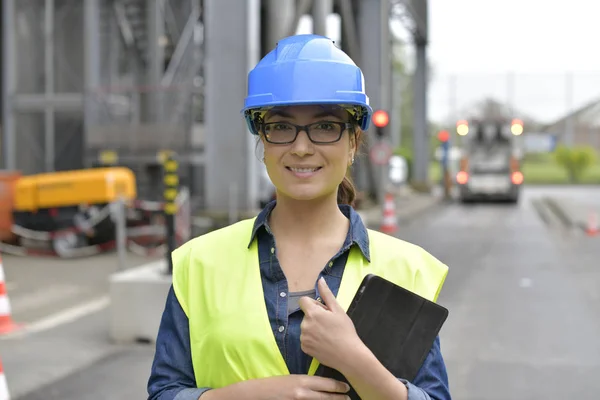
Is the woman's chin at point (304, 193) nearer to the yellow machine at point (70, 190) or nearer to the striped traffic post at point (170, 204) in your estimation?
the striped traffic post at point (170, 204)

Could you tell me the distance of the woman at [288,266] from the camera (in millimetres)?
1690

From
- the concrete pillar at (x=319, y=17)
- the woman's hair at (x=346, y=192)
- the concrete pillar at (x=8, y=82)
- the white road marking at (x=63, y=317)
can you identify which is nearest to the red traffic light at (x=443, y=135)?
the concrete pillar at (x=8, y=82)

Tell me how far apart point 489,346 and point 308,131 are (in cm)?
582

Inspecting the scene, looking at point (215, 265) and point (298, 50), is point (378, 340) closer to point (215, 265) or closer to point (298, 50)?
point (215, 265)

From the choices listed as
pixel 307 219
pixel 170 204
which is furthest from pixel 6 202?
pixel 307 219

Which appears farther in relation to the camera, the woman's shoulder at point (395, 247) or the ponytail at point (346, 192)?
the ponytail at point (346, 192)

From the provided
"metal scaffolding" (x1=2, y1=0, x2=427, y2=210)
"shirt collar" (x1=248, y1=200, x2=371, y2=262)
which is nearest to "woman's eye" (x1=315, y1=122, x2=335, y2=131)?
"shirt collar" (x1=248, y1=200, x2=371, y2=262)

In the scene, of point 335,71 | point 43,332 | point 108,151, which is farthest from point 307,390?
point 108,151

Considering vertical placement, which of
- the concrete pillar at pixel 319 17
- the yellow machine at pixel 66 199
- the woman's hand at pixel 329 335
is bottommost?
the yellow machine at pixel 66 199

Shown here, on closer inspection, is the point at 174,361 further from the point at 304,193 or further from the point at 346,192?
the point at 346,192

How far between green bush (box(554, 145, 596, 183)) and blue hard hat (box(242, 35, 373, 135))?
53386 mm

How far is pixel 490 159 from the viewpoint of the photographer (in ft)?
105

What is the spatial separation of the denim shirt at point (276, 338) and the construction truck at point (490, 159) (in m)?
30.6

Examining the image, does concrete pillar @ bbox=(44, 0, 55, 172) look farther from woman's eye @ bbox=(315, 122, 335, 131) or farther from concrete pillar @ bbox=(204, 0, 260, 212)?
woman's eye @ bbox=(315, 122, 335, 131)
